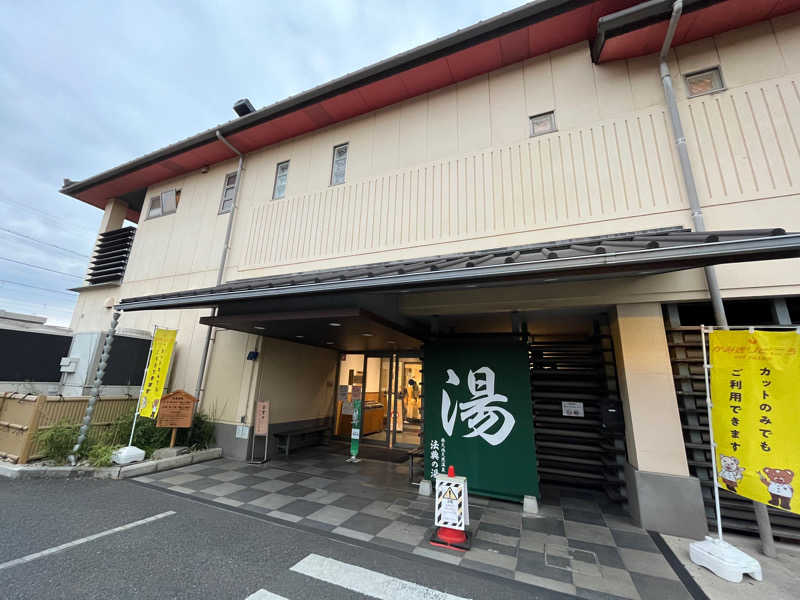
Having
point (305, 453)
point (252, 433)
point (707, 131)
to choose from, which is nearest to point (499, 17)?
point (707, 131)

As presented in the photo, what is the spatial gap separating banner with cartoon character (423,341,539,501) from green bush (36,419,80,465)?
20.9 feet

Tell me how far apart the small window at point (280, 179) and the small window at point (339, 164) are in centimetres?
139

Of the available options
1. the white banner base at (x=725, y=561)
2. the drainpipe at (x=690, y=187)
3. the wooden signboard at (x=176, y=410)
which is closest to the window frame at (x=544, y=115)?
the drainpipe at (x=690, y=187)

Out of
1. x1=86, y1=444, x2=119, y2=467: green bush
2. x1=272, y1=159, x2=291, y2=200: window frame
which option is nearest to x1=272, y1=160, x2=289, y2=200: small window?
x1=272, y1=159, x2=291, y2=200: window frame

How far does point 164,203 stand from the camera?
32.0 ft

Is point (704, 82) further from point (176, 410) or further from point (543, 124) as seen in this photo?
point (176, 410)

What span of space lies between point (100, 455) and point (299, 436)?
12.5 feet

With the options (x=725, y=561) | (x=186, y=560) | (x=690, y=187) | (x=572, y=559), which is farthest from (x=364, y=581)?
(x=690, y=187)

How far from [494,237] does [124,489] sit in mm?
7210

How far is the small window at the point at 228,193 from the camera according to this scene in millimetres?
8680

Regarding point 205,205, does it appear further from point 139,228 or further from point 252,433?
point 252,433

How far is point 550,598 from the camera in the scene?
2.76 m

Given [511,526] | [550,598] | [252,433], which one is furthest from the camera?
[252,433]

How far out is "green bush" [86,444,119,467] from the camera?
18.0 feet
